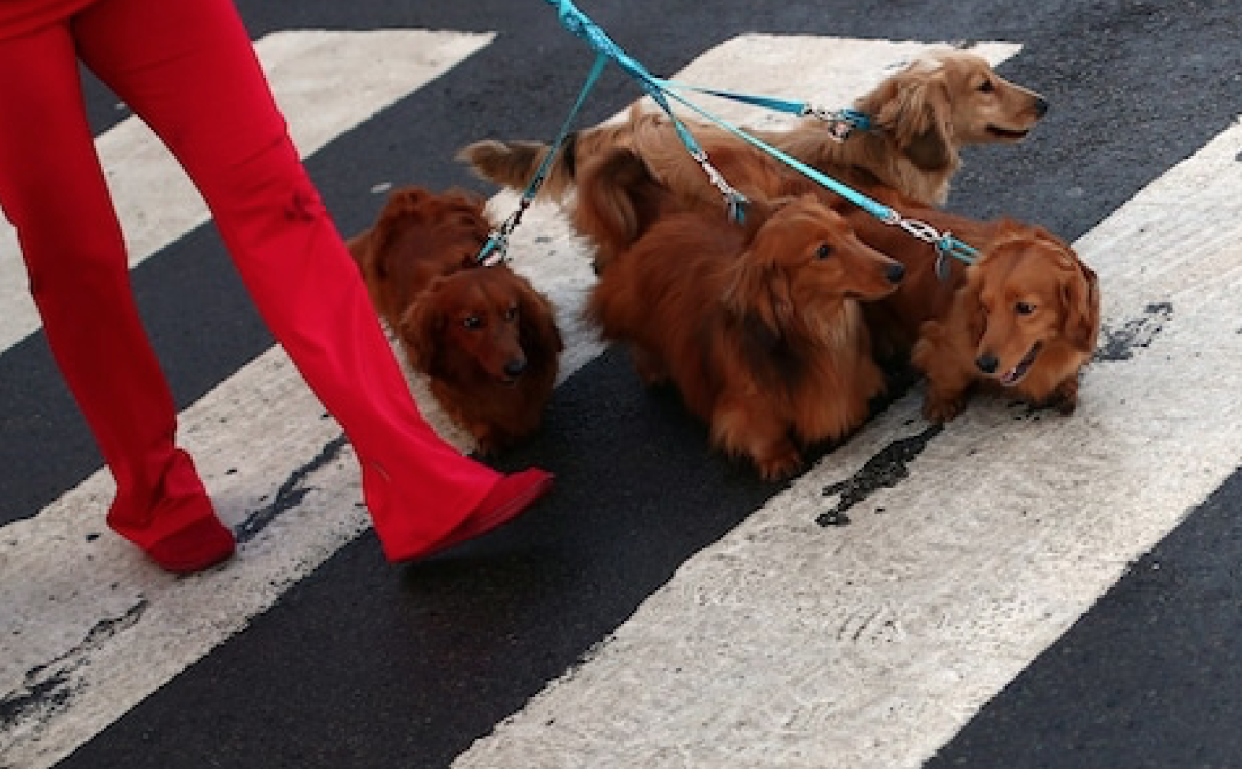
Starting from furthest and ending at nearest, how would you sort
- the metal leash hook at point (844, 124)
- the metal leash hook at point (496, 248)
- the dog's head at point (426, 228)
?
the metal leash hook at point (844, 124) < the dog's head at point (426, 228) < the metal leash hook at point (496, 248)

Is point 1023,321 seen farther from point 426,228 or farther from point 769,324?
point 426,228

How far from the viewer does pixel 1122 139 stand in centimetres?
543

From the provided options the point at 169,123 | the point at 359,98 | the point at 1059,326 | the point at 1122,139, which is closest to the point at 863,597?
the point at 1059,326

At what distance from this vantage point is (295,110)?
7.08 m

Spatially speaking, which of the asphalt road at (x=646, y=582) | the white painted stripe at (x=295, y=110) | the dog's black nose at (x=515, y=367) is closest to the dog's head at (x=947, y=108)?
the asphalt road at (x=646, y=582)

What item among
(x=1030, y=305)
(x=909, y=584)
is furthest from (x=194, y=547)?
(x=1030, y=305)

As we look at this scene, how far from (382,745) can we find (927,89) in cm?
247

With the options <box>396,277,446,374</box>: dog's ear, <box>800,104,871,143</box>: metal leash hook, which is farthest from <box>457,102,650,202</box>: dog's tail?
<box>396,277,446,374</box>: dog's ear

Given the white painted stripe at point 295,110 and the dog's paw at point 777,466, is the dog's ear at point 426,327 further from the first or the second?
the white painted stripe at point 295,110

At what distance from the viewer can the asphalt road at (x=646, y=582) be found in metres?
3.50

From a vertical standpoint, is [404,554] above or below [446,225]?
below

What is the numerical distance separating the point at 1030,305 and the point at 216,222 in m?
1.81

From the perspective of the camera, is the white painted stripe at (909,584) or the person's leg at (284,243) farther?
the person's leg at (284,243)

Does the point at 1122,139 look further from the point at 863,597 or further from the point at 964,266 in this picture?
the point at 863,597
